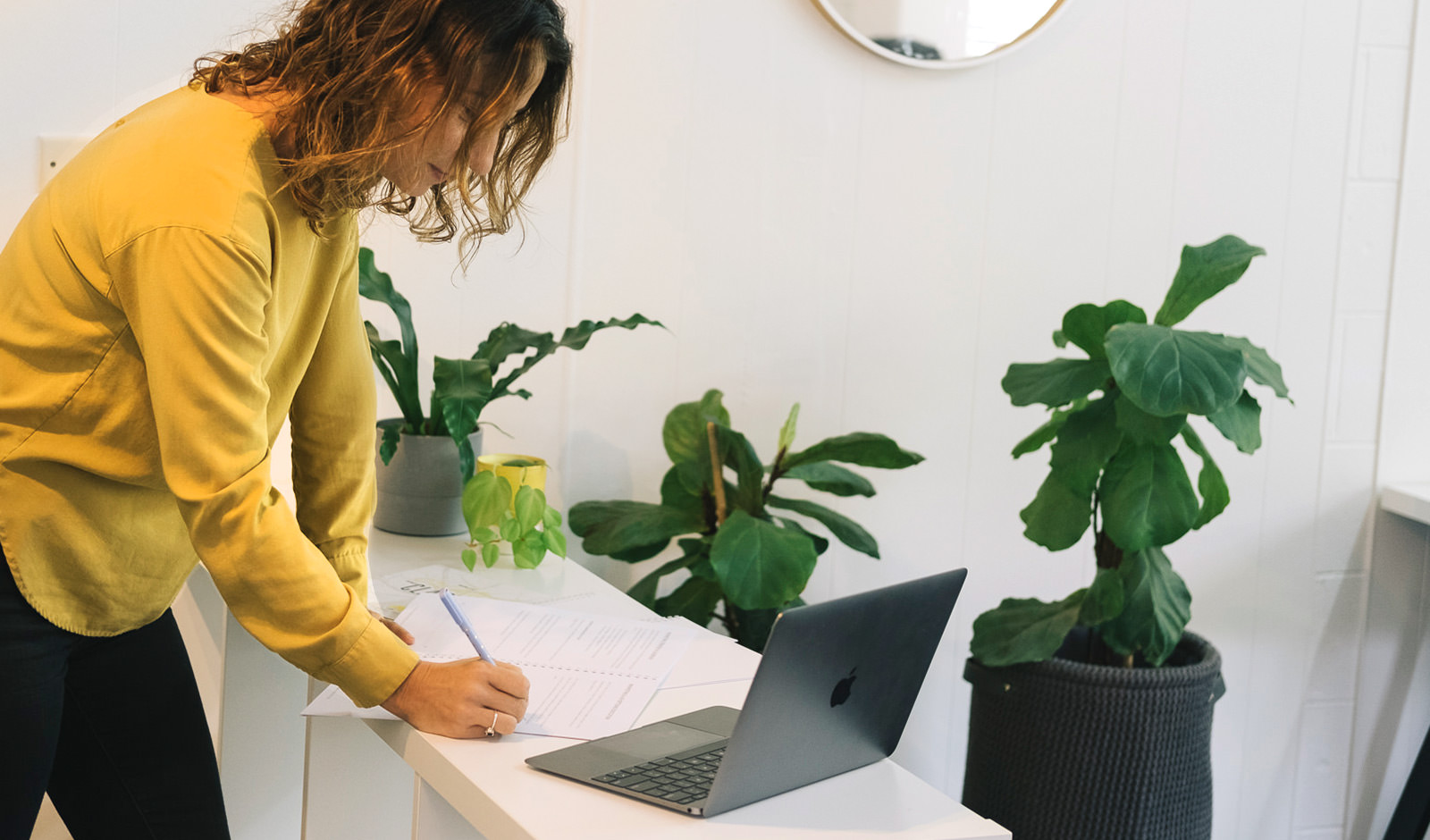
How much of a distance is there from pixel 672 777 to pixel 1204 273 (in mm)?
1242

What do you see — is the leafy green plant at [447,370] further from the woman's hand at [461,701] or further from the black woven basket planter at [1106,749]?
the black woven basket planter at [1106,749]

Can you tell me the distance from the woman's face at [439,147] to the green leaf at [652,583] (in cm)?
97

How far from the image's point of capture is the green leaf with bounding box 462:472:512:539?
154 centimetres

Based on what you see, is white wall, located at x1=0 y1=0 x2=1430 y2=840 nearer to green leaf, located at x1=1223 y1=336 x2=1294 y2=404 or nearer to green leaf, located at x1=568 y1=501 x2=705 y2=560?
green leaf, located at x1=568 y1=501 x2=705 y2=560

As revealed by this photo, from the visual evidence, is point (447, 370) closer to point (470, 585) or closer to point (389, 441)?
point (389, 441)

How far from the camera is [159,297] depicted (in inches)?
32.8

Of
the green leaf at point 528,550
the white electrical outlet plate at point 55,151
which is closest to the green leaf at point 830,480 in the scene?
the green leaf at point 528,550

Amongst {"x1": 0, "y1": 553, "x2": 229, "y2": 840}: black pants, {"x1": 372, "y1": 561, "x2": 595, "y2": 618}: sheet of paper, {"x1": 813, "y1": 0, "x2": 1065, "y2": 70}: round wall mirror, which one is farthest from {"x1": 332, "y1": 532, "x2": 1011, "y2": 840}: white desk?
{"x1": 813, "y1": 0, "x2": 1065, "y2": 70}: round wall mirror

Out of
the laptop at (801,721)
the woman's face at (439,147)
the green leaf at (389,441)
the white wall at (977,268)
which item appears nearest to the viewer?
the laptop at (801,721)

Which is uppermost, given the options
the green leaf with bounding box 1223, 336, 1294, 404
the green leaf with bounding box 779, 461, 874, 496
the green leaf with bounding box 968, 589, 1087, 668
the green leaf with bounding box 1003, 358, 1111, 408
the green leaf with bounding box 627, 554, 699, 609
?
the green leaf with bounding box 1223, 336, 1294, 404

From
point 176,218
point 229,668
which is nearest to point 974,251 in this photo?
point 229,668

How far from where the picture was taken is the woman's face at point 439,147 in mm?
915

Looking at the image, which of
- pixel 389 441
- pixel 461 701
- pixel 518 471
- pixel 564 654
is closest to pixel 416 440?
pixel 389 441

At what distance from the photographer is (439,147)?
0.93m
